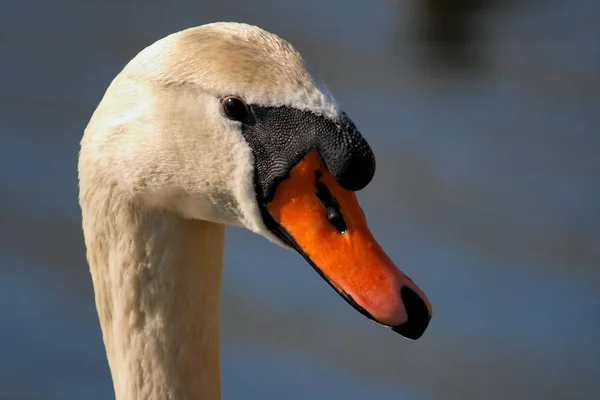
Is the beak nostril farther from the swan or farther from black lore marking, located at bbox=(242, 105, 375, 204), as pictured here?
black lore marking, located at bbox=(242, 105, 375, 204)

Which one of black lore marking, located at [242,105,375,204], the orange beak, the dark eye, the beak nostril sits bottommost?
the beak nostril

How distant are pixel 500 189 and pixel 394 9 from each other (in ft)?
6.28

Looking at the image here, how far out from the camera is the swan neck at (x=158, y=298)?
2.56 meters

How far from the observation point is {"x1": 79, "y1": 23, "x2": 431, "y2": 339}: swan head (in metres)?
2.34

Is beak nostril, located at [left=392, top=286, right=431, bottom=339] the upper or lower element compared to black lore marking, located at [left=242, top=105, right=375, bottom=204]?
lower

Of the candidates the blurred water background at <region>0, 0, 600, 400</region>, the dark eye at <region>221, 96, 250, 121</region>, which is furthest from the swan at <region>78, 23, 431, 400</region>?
the blurred water background at <region>0, 0, 600, 400</region>

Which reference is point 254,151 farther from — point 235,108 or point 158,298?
point 158,298

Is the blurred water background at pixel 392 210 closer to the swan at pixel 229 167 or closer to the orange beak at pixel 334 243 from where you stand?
the swan at pixel 229 167

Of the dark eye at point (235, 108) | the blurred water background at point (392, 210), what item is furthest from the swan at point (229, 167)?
the blurred water background at point (392, 210)

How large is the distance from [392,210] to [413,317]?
3.43m

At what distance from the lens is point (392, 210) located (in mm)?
5801

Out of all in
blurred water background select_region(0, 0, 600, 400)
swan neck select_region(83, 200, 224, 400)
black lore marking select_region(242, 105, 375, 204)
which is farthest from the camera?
blurred water background select_region(0, 0, 600, 400)

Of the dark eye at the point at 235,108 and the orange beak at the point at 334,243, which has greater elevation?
the dark eye at the point at 235,108

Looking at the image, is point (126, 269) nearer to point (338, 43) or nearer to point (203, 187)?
point (203, 187)
